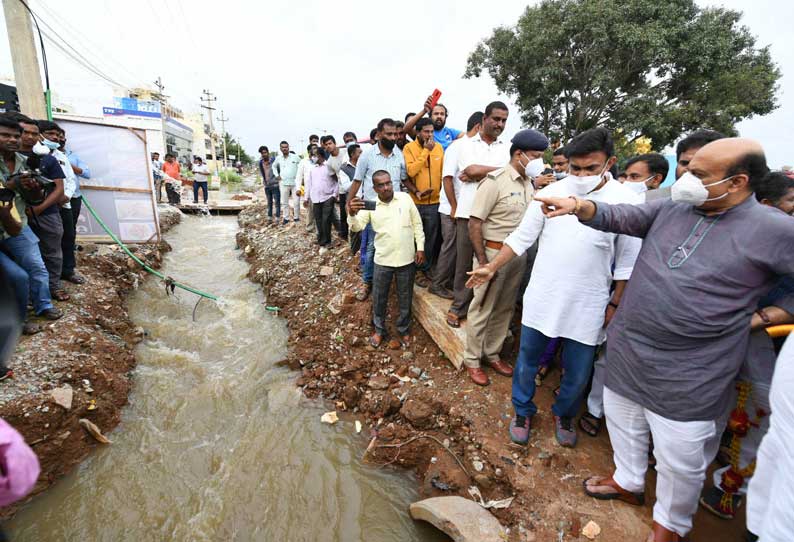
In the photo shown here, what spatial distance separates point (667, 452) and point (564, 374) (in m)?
0.73

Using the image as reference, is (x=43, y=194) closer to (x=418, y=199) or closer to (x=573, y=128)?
(x=418, y=199)

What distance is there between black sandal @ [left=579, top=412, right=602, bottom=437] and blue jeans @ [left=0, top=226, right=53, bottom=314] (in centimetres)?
506

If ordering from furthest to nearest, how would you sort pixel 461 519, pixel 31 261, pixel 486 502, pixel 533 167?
pixel 31 261 → pixel 533 167 → pixel 486 502 → pixel 461 519

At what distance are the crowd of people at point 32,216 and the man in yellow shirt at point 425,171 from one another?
139 inches

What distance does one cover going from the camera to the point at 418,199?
403cm

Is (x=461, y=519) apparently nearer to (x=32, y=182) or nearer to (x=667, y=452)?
(x=667, y=452)

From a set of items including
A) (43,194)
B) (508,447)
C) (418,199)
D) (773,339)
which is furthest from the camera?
(418,199)

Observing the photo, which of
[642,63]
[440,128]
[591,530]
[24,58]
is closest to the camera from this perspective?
[591,530]

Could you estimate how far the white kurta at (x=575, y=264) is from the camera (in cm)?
208

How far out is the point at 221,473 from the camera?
281cm

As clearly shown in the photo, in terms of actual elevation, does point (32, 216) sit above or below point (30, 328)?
above

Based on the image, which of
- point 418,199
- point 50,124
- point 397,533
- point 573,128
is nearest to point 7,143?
point 50,124

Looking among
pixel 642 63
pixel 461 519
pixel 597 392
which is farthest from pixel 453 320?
pixel 642 63

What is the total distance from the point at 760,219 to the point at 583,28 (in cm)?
1164
